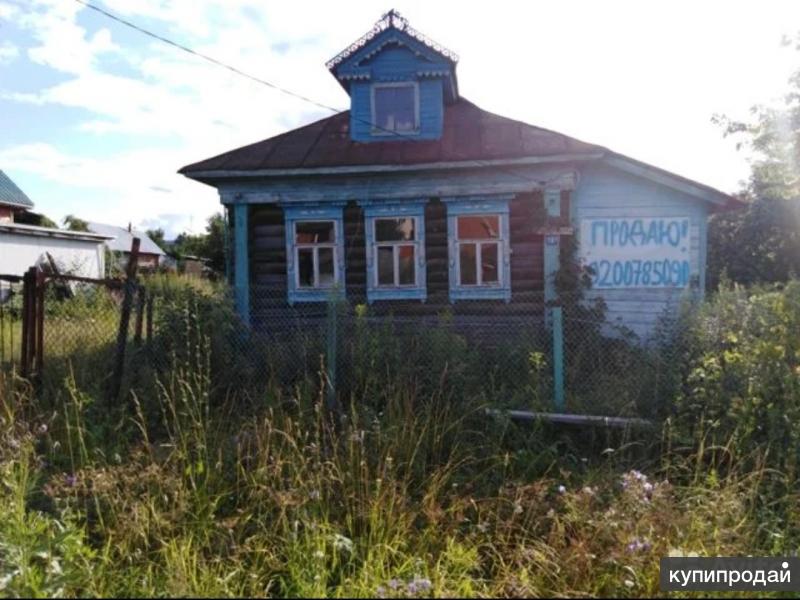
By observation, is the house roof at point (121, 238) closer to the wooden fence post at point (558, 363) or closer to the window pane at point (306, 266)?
the window pane at point (306, 266)

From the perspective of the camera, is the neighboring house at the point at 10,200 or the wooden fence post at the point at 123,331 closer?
the wooden fence post at the point at 123,331

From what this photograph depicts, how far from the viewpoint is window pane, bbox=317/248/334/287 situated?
31.6 feet

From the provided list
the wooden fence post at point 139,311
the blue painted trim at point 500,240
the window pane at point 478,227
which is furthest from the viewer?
the window pane at point 478,227

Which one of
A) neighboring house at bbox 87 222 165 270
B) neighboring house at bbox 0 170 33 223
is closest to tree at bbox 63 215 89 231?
neighboring house at bbox 87 222 165 270

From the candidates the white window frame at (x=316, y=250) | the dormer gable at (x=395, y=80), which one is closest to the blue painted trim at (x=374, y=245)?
the white window frame at (x=316, y=250)

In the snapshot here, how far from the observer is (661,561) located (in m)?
2.72

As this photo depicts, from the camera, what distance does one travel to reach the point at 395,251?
9.47m

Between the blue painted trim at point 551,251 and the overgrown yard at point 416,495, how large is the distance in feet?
11.6

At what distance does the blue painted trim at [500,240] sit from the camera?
9.08 meters

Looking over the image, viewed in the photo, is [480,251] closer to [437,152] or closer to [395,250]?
[395,250]

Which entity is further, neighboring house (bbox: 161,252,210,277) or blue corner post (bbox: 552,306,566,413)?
neighboring house (bbox: 161,252,210,277)

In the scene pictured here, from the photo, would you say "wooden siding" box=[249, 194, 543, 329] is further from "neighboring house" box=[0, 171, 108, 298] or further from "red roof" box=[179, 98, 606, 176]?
"neighboring house" box=[0, 171, 108, 298]

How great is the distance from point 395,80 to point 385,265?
3.19m

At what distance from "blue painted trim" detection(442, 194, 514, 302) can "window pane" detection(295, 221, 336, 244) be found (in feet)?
6.64
